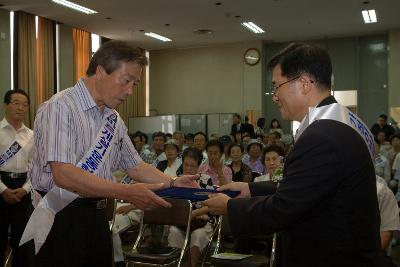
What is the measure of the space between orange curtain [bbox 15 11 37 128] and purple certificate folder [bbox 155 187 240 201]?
9170 millimetres

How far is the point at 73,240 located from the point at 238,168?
4.36m

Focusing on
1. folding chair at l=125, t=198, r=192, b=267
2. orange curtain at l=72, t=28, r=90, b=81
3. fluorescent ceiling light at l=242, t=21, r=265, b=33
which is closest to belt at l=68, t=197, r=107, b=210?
folding chair at l=125, t=198, r=192, b=267

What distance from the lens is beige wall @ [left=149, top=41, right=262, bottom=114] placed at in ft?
49.3

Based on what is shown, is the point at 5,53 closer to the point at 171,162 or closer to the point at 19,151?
the point at 171,162

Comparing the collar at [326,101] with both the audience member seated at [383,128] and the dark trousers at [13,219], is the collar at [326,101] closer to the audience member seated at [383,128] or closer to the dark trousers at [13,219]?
the dark trousers at [13,219]

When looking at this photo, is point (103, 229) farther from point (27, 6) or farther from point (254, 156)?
point (27, 6)

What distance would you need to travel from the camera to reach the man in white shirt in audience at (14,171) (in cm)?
392

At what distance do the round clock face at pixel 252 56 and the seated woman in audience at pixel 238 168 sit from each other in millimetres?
8866

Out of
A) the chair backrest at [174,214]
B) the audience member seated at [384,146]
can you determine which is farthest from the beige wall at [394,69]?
the chair backrest at [174,214]

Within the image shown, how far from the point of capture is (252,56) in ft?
48.7

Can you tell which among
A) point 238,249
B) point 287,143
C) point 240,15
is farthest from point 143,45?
point 238,249

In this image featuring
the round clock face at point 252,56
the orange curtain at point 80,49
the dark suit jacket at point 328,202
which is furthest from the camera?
the round clock face at point 252,56

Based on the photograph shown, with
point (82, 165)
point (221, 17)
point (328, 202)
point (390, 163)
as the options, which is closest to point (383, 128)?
point (390, 163)

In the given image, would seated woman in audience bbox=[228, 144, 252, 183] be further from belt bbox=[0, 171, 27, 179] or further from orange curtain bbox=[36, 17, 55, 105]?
orange curtain bbox=[36, 17, 55, 105]
